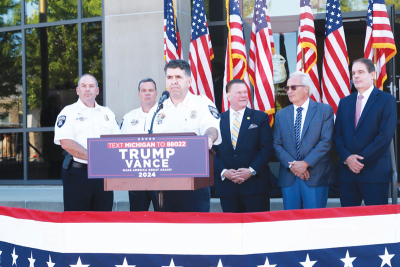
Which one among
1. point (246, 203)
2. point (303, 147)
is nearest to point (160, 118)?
point (246, 203)

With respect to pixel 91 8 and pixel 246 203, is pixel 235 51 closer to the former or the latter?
pixel 246 203

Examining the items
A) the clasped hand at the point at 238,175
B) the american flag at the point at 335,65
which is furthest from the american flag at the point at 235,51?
the clasped hand at the point at 238,175

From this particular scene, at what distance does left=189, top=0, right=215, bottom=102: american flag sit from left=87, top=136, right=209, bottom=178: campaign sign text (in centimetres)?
386

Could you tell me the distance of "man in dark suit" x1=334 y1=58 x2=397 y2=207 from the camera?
4.39m

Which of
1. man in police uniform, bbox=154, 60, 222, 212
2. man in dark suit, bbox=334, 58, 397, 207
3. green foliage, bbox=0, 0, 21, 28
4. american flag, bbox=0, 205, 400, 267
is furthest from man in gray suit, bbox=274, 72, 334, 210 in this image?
green foliage, bbox=0, 0, 21, 28

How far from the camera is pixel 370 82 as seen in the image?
455cm

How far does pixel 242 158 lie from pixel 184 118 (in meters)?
1.24

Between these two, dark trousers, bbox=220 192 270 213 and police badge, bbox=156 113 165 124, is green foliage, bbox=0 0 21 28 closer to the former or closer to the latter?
dark trousers, bbox=220 192 270 213

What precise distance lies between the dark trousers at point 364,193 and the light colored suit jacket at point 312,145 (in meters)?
0.22

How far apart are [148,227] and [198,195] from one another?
707 mm

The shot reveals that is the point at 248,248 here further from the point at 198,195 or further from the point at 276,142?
the point at 276,142

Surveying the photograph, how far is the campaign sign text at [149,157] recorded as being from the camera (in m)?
2.97

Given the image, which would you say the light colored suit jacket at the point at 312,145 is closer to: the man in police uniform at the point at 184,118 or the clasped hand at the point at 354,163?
the clasped hand at the point at 354,163

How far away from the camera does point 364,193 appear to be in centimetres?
445
